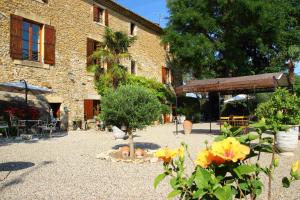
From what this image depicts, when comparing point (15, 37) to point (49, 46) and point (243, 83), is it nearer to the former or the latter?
point (49, 46)

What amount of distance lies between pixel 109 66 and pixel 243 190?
15.2 m

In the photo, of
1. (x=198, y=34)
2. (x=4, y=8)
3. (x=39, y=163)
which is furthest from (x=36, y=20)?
(x=198, y=34)

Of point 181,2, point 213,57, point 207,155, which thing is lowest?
point 207,155

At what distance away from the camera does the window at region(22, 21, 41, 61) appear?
44.3 feet

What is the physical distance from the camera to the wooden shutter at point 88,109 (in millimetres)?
16156

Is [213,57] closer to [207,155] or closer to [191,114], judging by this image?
[191,114]

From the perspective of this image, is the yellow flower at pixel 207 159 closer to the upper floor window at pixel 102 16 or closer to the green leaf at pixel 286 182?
the green leaf at pixel 286 182

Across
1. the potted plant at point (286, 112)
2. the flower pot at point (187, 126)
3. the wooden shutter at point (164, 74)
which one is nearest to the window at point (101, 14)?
the wooden shutter at point (164, 74)

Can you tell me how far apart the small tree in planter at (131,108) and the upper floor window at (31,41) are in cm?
699

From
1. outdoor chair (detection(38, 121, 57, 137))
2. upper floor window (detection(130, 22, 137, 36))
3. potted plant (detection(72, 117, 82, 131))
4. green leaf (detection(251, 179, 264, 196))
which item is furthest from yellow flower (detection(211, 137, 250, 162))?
upper floor window (detection(130, 22, 137, 36))

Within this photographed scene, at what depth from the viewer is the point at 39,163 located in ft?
22.8

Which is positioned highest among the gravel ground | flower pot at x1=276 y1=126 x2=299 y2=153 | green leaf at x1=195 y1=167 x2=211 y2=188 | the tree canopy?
the tree canopy

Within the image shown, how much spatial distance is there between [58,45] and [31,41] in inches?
54.5

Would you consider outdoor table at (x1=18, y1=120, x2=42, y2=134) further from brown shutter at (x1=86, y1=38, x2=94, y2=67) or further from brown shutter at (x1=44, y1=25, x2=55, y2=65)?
brown shutter at (x1=86, y1=38, x2=94, y2=67)
